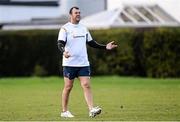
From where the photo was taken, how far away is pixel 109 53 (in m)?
33.6

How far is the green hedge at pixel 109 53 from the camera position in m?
32.9

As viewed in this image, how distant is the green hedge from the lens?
32938mm

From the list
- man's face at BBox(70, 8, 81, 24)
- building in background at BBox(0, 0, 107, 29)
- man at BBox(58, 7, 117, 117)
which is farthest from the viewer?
building in background at BBox(0, 0, 107, 29)

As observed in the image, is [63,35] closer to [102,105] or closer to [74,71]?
[74,71]

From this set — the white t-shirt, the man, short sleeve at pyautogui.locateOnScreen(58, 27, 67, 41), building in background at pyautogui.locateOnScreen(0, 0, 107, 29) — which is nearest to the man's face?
the man

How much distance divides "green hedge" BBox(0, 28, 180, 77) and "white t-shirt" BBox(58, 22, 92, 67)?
61.1ft

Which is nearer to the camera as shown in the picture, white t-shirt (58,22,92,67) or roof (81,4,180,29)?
white t-shirt (58,22,92,67)

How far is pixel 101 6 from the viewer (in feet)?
189

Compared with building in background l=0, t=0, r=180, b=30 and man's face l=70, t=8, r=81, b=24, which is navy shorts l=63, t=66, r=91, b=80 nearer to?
man's face l=70, t=8, r=81, b=24

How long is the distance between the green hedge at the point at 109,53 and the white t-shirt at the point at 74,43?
1861cm

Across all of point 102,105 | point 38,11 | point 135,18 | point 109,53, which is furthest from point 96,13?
point 102,105

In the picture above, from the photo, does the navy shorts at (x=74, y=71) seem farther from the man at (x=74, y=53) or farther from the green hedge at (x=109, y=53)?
the green hedge at (x=109, y=53)

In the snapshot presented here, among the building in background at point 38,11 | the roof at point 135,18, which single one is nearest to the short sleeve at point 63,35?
the roof at point 135,18

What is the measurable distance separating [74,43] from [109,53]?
19.1 m
